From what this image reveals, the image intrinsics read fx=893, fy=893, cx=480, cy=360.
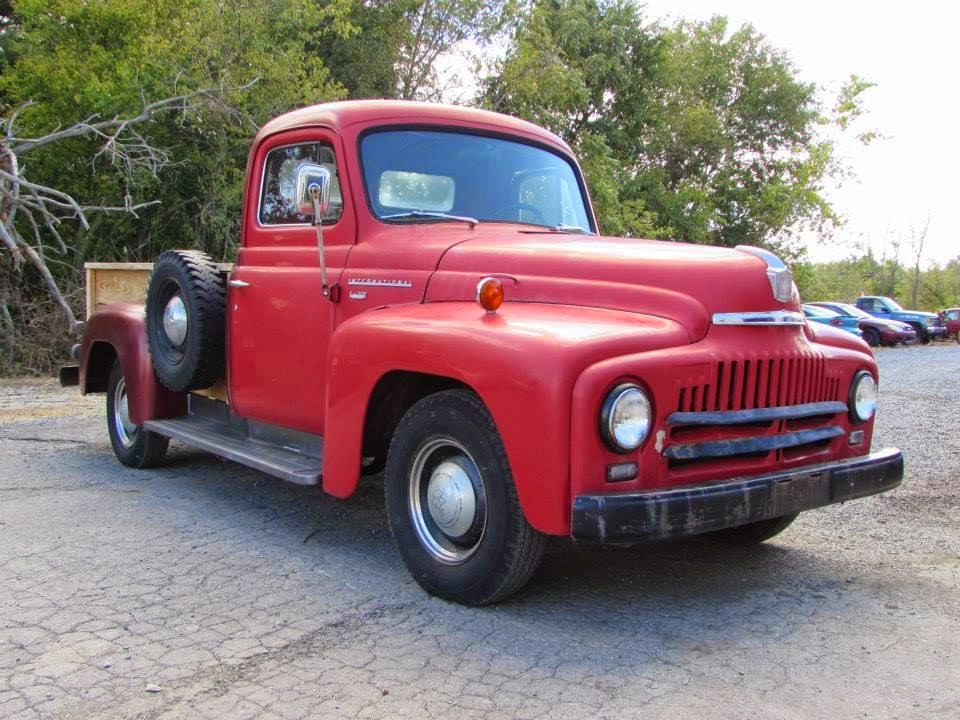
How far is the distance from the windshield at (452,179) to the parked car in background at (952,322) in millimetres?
30897

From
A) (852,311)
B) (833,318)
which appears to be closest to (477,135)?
(833,318)

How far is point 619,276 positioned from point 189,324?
8.78 feet

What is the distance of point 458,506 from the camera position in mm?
3457

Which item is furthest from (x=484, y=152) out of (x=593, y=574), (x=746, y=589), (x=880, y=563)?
(x=880, y=563)

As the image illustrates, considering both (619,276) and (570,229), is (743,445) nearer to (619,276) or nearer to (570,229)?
(619,276)

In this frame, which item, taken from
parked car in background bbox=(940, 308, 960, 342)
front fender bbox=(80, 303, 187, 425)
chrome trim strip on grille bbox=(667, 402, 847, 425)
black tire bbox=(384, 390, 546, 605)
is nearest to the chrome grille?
chrome trim strip on grille bbox=(667, 402, 847, 425)

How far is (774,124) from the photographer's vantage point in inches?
1164

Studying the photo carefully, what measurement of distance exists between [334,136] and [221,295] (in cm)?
125

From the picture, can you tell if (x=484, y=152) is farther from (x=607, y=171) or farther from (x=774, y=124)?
(x=774, y=124)

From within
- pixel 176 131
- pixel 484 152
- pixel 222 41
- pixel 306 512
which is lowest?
pixel 306 512

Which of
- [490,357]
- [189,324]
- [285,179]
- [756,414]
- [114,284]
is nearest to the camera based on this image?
[490,357]

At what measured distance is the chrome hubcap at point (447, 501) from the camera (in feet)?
11.3

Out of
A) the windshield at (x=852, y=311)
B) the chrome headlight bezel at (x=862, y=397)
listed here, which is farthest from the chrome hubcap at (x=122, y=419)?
the windshield at (x=852, y=311)

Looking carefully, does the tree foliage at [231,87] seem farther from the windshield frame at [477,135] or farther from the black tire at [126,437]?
the windshield frame at [477,135]
